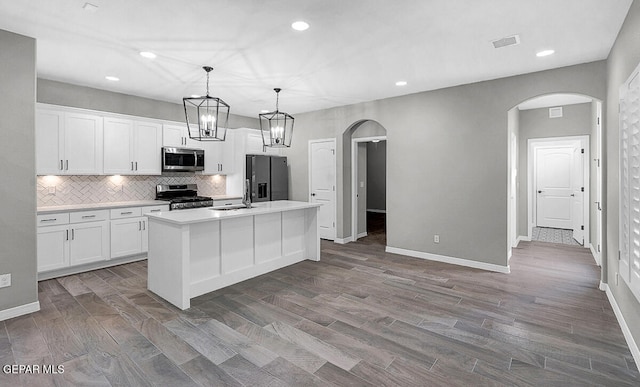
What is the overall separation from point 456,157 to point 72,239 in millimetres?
5520

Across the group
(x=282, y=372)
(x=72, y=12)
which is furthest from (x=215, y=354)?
(x=72, y=12)

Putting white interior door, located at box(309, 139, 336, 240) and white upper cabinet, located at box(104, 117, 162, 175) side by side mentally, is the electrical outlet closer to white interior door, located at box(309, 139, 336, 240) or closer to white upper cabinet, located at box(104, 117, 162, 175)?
white upper cabinet, located at box(104, 117, 162, 175)

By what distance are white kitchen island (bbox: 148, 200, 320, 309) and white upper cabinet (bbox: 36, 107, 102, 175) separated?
75.3 inches

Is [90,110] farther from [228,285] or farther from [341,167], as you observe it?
[341,167]

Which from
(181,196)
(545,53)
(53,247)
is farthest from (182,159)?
(545,53)

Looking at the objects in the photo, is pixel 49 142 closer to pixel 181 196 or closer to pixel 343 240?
pixel 181 196

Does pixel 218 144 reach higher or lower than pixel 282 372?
higher

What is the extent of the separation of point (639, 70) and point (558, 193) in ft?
Answer: 21.3

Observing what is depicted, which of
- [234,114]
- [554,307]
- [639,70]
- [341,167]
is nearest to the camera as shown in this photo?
[639,70]

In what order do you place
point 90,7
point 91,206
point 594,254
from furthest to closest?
point 594,254, point 91,206, point 90,7

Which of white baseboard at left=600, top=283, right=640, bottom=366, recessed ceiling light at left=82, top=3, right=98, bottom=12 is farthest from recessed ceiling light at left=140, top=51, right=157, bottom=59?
white baseboard at left=600, top=283, right=640, bottom=366

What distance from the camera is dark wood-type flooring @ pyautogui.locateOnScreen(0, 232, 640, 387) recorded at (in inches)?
86.0

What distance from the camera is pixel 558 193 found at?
7.57 m

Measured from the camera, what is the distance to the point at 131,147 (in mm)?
5102
